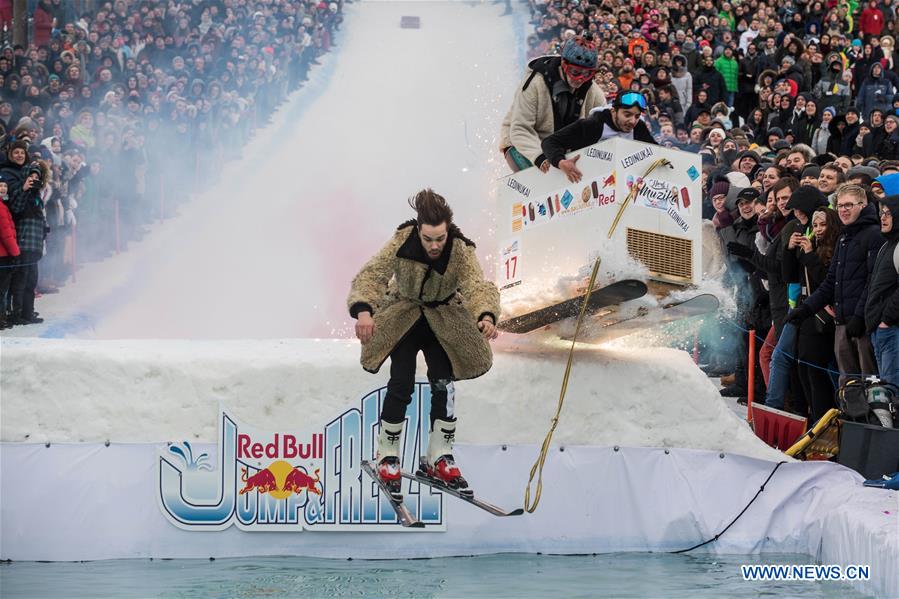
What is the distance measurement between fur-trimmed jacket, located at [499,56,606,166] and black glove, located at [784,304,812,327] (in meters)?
2.19

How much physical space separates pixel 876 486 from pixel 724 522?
3.21 feet

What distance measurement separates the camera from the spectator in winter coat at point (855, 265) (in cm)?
939

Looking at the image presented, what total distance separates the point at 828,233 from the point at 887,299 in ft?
4.03

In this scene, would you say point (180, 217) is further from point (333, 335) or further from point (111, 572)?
point (111, 572)

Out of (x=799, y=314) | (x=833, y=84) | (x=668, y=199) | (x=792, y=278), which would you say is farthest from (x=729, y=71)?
(x=668, y=199)

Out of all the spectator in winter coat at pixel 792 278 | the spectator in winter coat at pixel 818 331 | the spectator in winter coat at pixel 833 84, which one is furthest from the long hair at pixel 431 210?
the spectator in winter coat at pixel 833 84

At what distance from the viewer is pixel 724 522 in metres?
8.59

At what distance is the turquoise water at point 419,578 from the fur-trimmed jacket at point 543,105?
9.02 feet

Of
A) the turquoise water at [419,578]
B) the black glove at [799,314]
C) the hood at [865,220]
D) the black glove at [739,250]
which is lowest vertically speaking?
the turquoise water at [419,578]

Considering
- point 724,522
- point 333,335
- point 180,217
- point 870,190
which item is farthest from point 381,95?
point 724,522

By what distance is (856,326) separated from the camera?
9.45 metres

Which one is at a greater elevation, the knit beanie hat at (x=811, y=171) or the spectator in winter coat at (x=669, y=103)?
the knit beanie hat at (x=811, y=171)

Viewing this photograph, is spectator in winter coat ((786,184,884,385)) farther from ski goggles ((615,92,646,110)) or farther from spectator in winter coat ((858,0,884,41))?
spectator in winter coat ((858,0,884,41))

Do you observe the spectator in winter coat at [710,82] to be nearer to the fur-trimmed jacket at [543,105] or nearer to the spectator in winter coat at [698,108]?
the spectator in winter coat at [698,108]
